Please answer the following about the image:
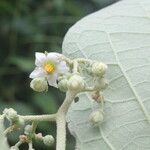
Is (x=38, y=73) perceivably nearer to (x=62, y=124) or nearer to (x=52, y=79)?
(x=52, y=79)

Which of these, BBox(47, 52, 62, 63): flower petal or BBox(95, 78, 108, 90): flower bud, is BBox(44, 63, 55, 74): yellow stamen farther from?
BBox(95, 78, 108, 90): flower bud

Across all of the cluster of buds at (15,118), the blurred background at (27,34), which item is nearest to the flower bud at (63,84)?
the cluster of buds at (15,118)

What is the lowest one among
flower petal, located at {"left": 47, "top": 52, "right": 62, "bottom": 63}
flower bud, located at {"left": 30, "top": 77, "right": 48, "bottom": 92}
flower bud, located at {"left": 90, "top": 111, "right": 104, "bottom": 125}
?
flower bud, located at {"left": 90, "top": 111, "right": 104, "bottom": 125}

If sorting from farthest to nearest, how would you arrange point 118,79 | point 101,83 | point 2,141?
point 118,79, point 101,83, point 2,141

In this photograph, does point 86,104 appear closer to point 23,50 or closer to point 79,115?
point 79,115

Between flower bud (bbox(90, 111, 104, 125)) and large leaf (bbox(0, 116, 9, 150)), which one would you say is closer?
large leaf (bbox(0, 116, 9, 150))

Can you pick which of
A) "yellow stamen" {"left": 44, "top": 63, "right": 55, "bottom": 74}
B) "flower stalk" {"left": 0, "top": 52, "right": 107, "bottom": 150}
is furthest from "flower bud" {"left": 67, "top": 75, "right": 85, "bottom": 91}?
"yellow stamen" {"left": 44, "top": 63, "right": 55, "bottom": 74}

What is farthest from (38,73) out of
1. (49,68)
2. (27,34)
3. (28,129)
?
(27,34)
